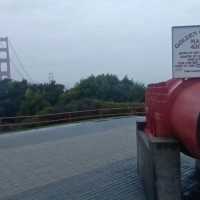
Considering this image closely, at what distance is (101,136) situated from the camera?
21156 mm

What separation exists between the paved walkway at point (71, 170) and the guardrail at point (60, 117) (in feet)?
27.6

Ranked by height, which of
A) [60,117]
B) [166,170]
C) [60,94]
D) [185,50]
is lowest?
[60,117]

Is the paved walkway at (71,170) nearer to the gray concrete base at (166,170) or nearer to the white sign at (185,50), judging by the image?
the gray concrete base at (166,170)

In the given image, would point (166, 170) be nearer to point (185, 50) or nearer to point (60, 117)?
point (185, 50)

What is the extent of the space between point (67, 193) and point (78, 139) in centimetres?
1051

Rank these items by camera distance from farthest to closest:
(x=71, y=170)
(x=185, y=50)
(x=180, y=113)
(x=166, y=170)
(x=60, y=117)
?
1. (x=60, y=117)
2. (x=71, y=170)
3. (x=185, y=50)
4. (x=166, y=170)
5. (x=180, y=113)

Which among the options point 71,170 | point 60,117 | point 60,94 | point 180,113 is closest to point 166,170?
point 180,113

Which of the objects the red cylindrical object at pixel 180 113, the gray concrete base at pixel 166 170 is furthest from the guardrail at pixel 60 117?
the gray concrete base at pixel 166 170

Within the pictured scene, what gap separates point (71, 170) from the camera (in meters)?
12.4

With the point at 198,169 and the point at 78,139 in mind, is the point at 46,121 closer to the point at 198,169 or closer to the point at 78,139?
the point at 78,139

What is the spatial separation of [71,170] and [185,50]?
568 centimetres

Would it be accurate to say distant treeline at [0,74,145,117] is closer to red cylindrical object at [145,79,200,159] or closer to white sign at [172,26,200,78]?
red cylindrical object at [145,79,200,159]

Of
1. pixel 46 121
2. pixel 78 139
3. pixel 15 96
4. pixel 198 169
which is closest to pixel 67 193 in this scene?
pixel 198 169

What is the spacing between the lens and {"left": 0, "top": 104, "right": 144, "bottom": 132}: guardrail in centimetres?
2823
